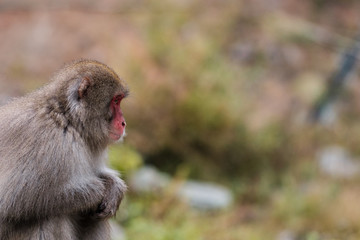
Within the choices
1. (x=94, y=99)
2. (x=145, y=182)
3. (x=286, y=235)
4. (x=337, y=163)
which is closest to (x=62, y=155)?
(x=94, y=99)

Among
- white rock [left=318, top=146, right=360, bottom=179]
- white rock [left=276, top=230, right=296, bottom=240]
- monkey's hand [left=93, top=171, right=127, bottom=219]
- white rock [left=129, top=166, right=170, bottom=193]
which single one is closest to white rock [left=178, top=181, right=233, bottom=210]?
white rock [left=129, top=166, right=170, bottom=193]

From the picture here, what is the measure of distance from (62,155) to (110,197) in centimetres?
53

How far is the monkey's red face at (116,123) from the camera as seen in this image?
4.23 metres

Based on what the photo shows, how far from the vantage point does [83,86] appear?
4051 millimetres

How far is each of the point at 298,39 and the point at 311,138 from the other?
3591mm

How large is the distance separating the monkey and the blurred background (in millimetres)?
2995

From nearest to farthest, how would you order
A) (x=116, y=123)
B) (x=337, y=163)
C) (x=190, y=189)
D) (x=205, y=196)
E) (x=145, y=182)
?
(x=116, y=123)
(x=145, y=182)
(x=205, y=196)
(x=190, y=189)
(x=337, y=163)

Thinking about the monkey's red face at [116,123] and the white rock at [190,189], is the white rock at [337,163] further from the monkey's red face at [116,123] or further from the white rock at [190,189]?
the monkey's red face at [116,123]

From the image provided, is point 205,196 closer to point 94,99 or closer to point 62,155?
point 94,99

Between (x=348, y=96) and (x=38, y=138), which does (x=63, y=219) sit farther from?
(x=348, y=96)

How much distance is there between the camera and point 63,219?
400 centimetres

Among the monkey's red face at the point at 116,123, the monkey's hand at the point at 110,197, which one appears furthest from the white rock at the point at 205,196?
the monkey's red face at the point at 116,123

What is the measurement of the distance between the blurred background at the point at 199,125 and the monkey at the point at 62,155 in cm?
299

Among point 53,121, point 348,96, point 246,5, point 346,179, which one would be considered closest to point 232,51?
point 246,5
